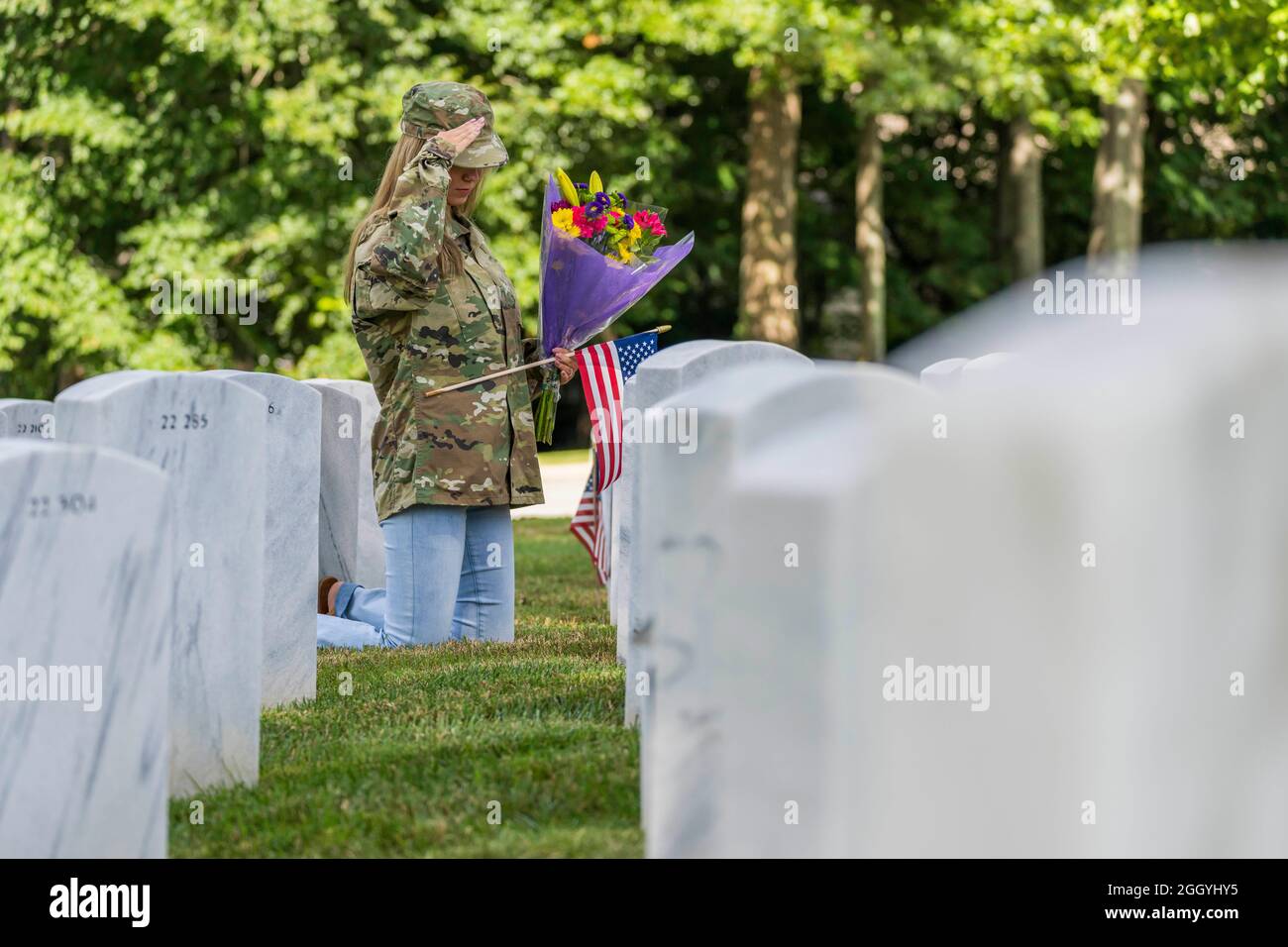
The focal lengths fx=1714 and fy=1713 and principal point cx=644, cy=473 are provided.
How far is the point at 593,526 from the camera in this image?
8375 mm

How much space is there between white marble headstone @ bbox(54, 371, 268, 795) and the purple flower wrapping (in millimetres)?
1927

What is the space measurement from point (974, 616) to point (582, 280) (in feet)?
11.1

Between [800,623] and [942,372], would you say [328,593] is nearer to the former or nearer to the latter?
[942,372]

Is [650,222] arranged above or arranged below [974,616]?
above

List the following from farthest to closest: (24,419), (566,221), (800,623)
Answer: (24,419)
(566,221)
(800,623)

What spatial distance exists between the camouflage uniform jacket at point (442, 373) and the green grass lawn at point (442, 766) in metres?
0.66

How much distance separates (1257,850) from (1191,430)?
0.90 m

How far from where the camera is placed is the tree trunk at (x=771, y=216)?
906 inches

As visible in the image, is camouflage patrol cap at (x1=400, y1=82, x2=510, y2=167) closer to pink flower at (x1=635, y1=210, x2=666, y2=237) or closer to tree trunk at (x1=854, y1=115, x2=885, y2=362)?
pink flower at (x1=635, y1=210, x2=666, y2=237)

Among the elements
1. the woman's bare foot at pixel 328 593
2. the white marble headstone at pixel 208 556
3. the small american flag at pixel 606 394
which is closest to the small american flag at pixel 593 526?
the woman's bare foot at pixel 328 593
